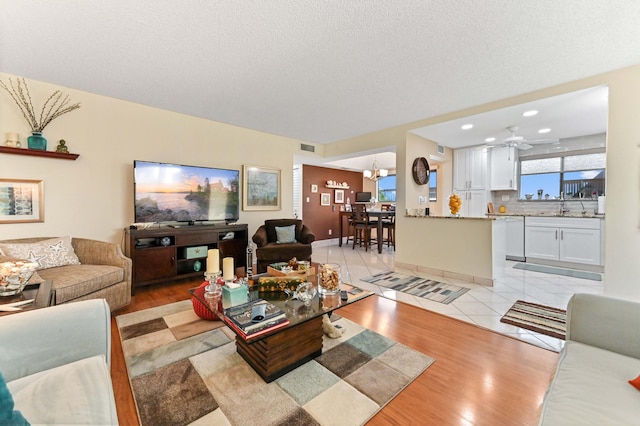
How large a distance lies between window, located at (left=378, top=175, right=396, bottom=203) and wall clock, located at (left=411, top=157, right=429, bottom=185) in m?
3.46

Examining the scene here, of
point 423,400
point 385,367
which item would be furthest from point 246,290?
point 423,400

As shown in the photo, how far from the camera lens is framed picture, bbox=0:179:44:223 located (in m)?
2.74

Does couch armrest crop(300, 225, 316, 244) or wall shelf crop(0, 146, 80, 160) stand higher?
wall shelf crop(0, 146, 80, 160)

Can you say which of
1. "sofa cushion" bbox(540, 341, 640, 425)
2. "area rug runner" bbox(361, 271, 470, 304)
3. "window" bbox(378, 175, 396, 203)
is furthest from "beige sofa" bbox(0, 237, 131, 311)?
"window" bbox(378, 175, 396, 203)

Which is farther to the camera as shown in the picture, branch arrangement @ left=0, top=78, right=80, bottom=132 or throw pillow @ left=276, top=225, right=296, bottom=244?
throw pillow @ left=276, top=225, right=296, bottom=244

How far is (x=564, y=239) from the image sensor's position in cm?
447

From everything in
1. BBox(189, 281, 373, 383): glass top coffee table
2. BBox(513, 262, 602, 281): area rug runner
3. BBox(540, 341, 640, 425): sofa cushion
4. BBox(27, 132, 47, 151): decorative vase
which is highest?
BBox(27, 132, 47, 151): decorative vase

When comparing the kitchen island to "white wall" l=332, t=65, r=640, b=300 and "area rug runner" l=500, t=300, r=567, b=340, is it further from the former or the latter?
"white wall" l=332, t=65, r=640, b=300

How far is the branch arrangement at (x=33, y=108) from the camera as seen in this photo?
279cm

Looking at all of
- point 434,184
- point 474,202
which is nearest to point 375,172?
point 434,184

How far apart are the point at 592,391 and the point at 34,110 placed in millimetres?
4898

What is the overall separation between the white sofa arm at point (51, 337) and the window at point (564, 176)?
22.2ft

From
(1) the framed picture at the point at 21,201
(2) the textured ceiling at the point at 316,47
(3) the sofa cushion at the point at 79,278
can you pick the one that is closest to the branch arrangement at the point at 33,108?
(2) the textured ceiling at the point at 316,47

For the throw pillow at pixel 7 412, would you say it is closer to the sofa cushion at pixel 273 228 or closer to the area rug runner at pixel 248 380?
the area rug runner at pixel 248 380
